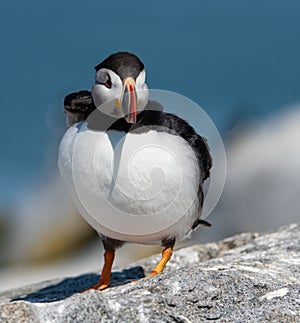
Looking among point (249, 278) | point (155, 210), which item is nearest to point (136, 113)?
point (155, 210)

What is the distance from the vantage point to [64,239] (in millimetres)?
22750

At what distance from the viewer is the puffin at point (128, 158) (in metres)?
7.22

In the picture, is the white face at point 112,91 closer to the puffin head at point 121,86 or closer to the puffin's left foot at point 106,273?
the puffin head at point 121,86

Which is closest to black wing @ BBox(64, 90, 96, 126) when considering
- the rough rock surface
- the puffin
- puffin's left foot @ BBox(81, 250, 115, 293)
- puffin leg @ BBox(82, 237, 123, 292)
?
the puffin

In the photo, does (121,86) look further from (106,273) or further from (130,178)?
(106,273)

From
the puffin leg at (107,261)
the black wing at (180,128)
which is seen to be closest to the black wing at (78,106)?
the black wing at (180,128)

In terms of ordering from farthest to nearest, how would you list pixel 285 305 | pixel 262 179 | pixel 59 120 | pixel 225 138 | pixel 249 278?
pixel 225 138
pixel 262 179
pixel 59 120
pixel 249 278
pixel 285 305

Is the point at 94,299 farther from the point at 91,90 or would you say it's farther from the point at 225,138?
the point at 225,138

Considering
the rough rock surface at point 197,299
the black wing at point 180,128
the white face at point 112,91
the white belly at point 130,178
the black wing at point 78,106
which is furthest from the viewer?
the black wing at point 78,106

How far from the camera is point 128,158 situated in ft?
23.6

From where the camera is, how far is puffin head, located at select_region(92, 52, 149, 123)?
7.19 m

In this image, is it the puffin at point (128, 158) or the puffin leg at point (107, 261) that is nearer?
the puffin at point (128, 158)

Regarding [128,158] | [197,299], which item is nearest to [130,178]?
[128,158]

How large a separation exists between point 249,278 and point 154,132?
1.71 metres
